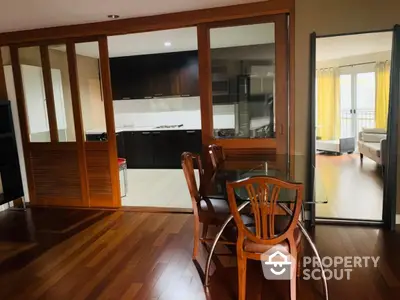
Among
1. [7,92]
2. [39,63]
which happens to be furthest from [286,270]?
[7,92]

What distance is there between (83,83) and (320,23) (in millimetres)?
2894

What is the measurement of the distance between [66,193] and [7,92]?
61.2 inches

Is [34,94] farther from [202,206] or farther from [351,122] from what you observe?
[351,122]

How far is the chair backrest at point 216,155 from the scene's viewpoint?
9.96 ft

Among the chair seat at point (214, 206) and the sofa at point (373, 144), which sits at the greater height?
the sofa at point (373, 144)

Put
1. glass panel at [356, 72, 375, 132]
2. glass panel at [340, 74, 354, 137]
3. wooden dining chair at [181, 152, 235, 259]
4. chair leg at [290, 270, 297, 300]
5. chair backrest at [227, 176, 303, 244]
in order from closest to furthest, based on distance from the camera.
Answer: chair backrest at [227, 176, 303, 244] → chair leg at [290, 270, 297, 300] → wooden dining chair at [181, 152, 235, 259] → glass panel at [356, 72, 375, 132] → glass panel at [340, 74, 354, 137]

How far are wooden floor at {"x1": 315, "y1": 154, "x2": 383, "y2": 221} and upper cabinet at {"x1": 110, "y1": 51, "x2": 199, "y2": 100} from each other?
3057mm

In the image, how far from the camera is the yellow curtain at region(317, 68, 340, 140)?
328cm

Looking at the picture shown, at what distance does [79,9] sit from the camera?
10.0 feet

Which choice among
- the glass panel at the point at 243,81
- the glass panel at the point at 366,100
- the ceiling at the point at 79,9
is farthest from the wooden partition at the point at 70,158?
the glass panel at the point at 366,100

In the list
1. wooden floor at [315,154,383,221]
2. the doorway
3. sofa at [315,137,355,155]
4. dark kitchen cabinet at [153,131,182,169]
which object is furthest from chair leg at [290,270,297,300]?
dark kitchen cabinet at [153,131,182,169]

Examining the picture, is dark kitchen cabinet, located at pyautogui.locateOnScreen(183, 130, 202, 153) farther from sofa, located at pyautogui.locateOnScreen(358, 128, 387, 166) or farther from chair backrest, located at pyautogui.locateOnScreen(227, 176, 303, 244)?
chair backrest, located at pyautogui.locateOnScreen(227, 176, 303, 244)

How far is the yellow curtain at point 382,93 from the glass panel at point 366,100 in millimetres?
91

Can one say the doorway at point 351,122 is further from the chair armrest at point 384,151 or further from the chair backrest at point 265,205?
the chair backrest at point 265,205
